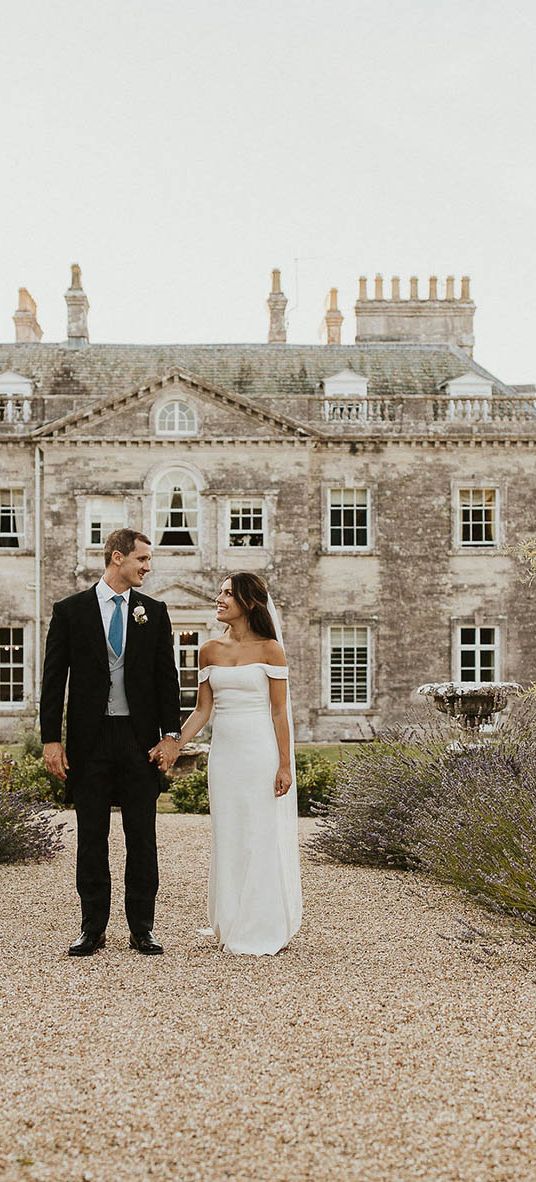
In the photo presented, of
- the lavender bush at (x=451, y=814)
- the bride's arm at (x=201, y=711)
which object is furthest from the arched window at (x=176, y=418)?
the bride's arm at (x=201, y=711)

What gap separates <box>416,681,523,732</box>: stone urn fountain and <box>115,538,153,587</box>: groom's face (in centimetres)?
747

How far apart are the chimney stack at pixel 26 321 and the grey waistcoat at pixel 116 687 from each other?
28.7m

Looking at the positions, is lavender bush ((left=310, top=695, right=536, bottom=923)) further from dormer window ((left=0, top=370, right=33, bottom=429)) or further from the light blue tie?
dormer window ((left=0, top=370, right=33, bottom=429))

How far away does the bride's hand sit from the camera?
622cm

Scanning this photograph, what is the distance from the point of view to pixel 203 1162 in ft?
11.1

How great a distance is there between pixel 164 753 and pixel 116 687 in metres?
0.43

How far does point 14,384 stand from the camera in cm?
2856

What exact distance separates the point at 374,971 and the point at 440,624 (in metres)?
22.4

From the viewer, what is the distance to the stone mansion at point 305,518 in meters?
27.0

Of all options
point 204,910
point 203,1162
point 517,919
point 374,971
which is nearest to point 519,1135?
point 203,1162

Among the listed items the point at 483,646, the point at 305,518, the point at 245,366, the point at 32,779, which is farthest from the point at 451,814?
the point at 245,366

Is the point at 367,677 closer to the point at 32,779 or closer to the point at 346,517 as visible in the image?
the point at 346,517

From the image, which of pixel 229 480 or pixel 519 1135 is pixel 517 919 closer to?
pixel 519 1135

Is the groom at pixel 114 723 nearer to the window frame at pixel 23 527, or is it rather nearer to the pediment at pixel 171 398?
the pediment at pixel 171 398
